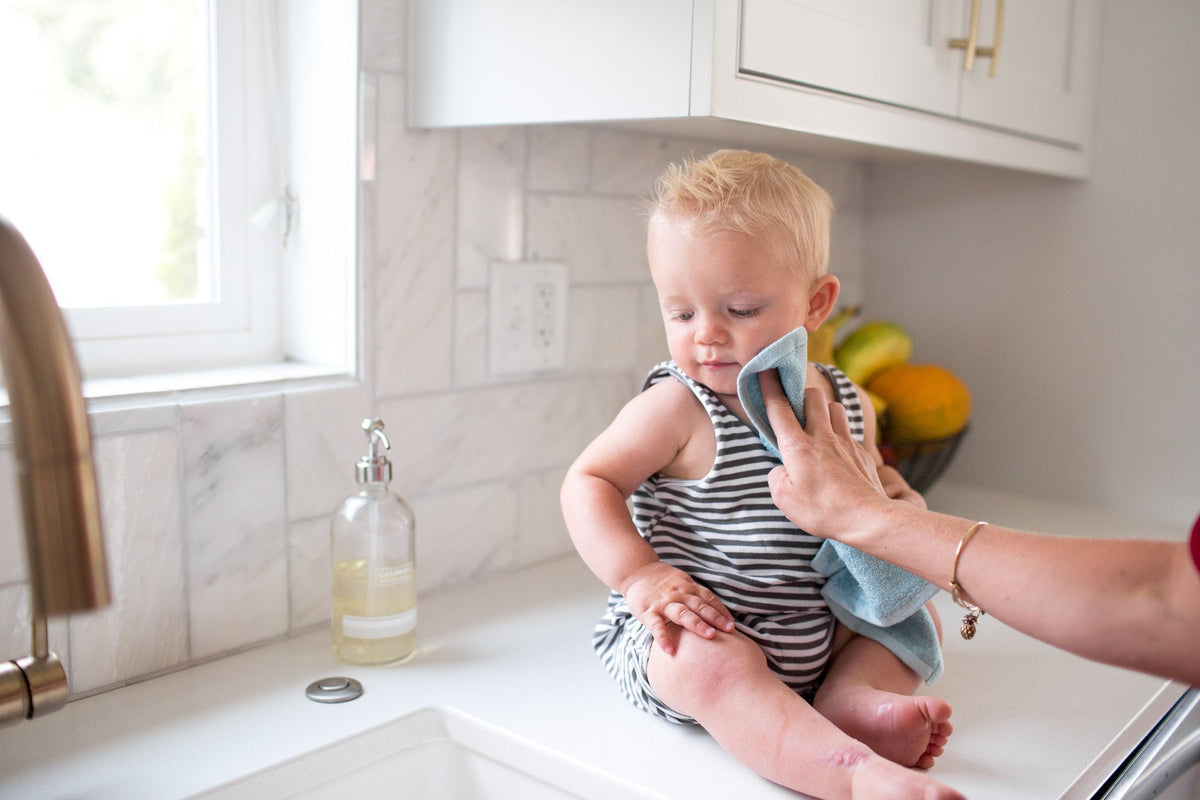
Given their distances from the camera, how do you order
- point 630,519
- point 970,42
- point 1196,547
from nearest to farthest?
point 1196,547 → point 630,519 → point 970,42

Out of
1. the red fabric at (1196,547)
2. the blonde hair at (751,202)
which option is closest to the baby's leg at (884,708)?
the red fabric at (1196,547)

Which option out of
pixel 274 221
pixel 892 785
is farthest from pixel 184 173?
pixel 892 785

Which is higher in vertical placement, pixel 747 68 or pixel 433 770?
pixel 747 68

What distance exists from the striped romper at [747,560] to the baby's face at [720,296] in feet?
0.13

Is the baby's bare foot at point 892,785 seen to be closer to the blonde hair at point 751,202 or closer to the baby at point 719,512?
the baby at point 719,512

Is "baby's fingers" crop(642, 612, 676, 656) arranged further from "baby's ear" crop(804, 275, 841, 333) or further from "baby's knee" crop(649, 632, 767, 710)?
"baby's ear" crop(804, 275, 841, 333)

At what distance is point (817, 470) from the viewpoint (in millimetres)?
848

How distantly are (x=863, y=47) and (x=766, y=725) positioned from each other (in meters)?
0.71

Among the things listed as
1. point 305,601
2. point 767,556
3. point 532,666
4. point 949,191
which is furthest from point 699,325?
point 949,191

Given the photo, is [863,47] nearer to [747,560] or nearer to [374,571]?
[747,560]

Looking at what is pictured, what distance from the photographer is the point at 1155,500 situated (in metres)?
1.66

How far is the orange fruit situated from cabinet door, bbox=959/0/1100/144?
1.23ft

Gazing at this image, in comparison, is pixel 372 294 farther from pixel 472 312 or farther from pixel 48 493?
pixel 48 493

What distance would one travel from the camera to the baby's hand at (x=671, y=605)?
84 cm
